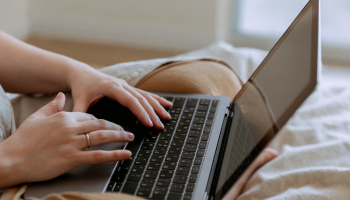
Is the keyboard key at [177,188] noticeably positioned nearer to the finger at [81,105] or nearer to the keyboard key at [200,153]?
the keyboard key at [200,153]

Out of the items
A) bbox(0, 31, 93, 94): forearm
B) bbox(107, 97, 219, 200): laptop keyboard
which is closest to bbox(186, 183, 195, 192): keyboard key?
bbox(107, 97, 219, 200): laptop keyboard

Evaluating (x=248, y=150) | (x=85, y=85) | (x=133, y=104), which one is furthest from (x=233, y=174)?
(x=85, y=85)

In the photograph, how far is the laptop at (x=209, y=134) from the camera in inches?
25.3

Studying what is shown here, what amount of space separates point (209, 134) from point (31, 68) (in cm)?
48

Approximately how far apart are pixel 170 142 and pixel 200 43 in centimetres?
198

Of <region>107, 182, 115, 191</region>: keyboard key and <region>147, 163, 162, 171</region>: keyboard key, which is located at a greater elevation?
<region>147, 163, 162, 171</region>: keyboard key

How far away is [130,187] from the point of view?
0.64 m

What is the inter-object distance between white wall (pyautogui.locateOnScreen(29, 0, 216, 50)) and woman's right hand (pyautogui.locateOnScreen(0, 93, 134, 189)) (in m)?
2.00

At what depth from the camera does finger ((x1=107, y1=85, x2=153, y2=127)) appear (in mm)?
795

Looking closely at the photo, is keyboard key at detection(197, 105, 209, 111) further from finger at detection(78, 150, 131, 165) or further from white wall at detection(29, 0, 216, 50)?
white wall at detection(29, 0, 216, 50)

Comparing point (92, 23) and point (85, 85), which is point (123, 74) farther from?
point (92, 23)

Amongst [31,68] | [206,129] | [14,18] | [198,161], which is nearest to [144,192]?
[198,161]

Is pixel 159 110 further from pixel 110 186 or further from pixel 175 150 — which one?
pixel 110 186

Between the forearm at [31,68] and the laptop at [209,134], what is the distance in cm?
13
